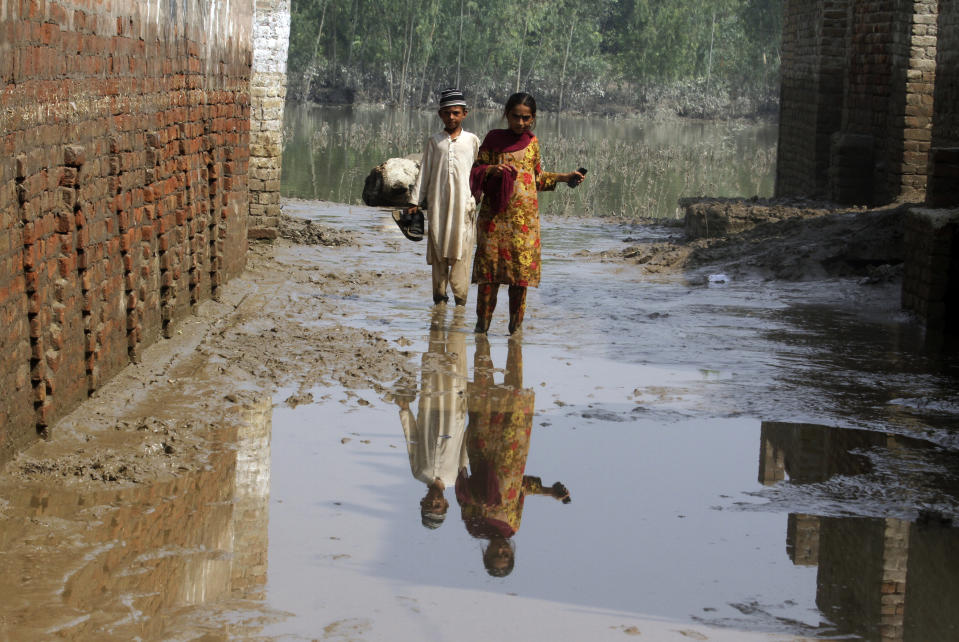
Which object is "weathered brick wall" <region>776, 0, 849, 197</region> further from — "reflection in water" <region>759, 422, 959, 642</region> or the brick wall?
"reflection in water" <region>759, 422, 959, 642</region>

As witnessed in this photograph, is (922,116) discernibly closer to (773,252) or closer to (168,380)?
(773,252)

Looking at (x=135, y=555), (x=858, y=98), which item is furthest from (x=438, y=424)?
(x=858, y=98)

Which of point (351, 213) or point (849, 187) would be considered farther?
point (351, 213)

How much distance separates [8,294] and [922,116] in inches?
404

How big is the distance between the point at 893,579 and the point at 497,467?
65.1 inches

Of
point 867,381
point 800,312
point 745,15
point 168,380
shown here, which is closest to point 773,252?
point 800,312

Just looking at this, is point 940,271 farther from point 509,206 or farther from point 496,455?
point 496,455

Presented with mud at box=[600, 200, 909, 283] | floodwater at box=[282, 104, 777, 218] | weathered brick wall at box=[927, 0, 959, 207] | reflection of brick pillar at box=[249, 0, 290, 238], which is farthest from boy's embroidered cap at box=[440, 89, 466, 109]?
floodwater at box=[282, 104, 777, 218]

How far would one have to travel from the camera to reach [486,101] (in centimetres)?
5169

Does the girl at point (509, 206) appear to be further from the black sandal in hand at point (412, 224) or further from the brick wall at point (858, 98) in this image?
the brick wall at point (858, 98)

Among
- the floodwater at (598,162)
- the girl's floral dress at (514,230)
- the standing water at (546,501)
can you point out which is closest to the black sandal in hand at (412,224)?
the standing water at (546,501)

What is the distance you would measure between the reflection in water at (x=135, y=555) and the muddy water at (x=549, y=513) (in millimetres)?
10

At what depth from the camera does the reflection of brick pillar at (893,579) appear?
3.49 m

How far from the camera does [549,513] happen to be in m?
4.42
